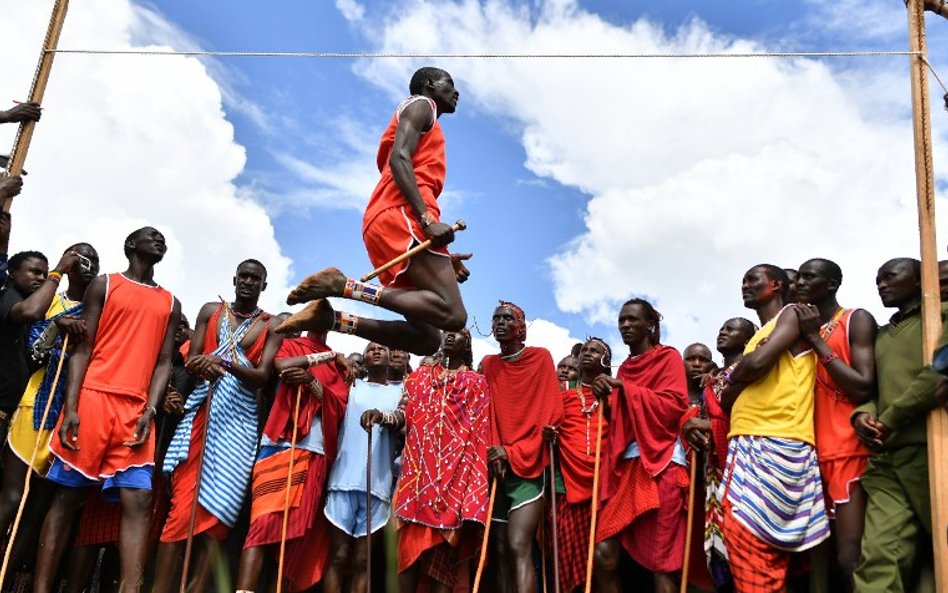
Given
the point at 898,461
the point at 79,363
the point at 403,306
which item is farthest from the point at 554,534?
the point at 79,363

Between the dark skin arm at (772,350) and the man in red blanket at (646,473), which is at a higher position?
the dark skin arm at (772,350)

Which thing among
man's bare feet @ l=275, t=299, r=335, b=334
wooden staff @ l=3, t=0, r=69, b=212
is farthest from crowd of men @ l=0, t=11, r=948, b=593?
wooden staff @ l=3, t=0, r=69, b=212

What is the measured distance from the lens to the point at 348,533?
666 cm

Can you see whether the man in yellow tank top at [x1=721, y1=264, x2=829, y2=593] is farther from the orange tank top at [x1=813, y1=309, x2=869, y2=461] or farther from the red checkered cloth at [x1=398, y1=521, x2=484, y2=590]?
the red checkered cloth at [x1=398, y1=521, x2=484, y2=590]

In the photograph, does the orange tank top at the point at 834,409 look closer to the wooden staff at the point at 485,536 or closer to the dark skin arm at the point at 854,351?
the dark skin arm at the point at 854,351

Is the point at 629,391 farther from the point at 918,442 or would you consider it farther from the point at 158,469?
the point at 158,469

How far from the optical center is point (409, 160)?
483 centimetres

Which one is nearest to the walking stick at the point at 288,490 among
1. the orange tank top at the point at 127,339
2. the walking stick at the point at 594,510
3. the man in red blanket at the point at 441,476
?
the man in red blanket at the point at 441,476

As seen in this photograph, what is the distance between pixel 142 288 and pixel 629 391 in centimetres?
381

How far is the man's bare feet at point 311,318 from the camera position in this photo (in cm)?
480

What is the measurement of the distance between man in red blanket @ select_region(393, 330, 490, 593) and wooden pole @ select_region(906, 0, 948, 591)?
3.20 metres

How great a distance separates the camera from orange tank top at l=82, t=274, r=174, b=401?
236 inches

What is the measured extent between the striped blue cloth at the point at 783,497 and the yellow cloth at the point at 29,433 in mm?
4834

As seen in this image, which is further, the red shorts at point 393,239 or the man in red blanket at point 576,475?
the man in red blanket at point 576,475
